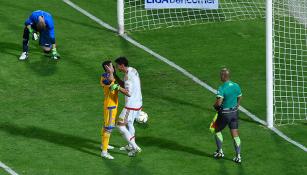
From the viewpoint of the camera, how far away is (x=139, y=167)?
54.2 ft

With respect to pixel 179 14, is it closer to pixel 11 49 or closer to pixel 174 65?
pixel 174 65

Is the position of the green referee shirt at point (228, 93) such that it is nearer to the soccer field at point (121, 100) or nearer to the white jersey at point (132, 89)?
the soccer field at point (121, 100)

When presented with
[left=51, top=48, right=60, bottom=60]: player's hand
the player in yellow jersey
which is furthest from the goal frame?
[left=51, top=48, right=60, bottom=60]: player's hand

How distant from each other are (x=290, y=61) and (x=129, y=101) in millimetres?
7506

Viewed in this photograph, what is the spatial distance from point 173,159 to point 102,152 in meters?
1.48

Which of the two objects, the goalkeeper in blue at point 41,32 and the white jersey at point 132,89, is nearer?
the white jersey at point 132,89

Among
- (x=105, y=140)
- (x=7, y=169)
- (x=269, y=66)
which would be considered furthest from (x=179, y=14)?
(x=7, y=169)

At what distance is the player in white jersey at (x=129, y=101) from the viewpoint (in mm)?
16641

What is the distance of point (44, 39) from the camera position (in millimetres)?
21953

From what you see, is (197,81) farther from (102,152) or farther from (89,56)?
(102,152)

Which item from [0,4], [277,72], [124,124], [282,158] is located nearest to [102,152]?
[124,124]

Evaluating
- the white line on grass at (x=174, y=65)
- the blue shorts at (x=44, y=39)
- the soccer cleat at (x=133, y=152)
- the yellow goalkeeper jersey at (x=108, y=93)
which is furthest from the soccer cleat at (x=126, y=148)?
the blue shorts at (x=44, y=39)

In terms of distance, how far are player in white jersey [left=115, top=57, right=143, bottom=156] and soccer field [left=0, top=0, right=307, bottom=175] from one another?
54 centimetres

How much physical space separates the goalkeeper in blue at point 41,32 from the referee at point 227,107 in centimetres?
655
